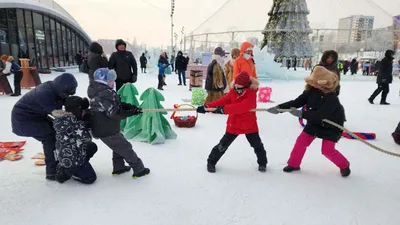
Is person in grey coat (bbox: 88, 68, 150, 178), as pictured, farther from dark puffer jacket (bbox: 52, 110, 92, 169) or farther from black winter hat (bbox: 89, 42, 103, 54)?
black winter hat (bbox: 89, 42, 103, 54)

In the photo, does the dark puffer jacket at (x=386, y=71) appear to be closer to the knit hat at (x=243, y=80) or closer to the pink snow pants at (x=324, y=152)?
the pink snow pants at (x=324, y=152)

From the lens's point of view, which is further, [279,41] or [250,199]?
[279,41]

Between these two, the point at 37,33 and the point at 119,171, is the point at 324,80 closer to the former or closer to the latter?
the point at 119,171

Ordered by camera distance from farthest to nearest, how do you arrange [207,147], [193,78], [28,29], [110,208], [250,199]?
[28,29]
[193,78]
[207,147]
[250,199]
[110,208]

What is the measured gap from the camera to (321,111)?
3.00 meters

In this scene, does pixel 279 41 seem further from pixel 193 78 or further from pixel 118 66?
pixel 118 66

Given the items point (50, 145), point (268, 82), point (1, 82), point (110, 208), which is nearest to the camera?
point (110, 208)

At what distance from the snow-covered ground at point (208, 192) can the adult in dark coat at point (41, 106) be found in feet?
2.07

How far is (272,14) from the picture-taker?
2523cm

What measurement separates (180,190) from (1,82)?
8320 millimetres

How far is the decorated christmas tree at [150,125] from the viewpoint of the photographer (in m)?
4.39

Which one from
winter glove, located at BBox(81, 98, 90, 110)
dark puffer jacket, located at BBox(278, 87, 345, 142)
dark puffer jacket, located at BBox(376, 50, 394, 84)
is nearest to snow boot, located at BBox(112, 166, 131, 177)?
winter glove, located at BBox(81, 98, 90, 110)

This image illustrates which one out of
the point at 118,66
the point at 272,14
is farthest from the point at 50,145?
the point at 272,14

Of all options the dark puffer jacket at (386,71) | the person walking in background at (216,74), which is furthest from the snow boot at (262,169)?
the dark puffer jacket at (386,71)
